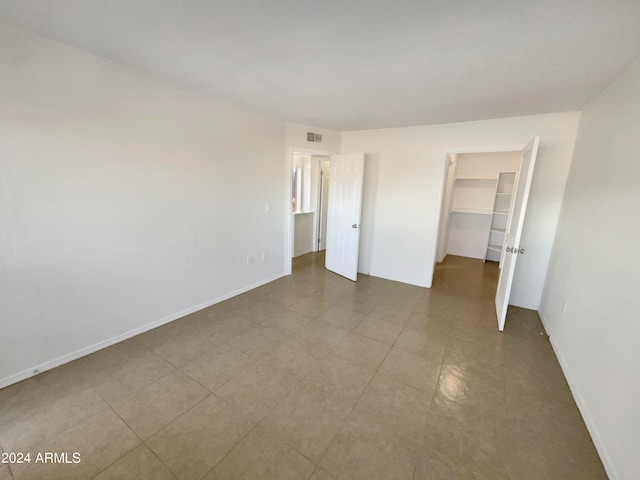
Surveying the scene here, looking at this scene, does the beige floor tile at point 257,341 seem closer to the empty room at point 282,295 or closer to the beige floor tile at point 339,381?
the empty room at point 282,295

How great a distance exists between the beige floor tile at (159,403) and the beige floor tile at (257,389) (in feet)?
0.65

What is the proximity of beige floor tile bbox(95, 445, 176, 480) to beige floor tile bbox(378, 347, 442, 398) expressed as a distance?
162cm

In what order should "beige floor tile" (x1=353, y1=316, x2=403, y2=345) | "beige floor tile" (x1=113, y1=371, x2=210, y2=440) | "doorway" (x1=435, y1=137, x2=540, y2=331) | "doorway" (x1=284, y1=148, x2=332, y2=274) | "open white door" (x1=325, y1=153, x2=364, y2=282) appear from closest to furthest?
"beige floor tile" (x1=113, y1=371, x2=210, y2=440) < "beige floor tile" (x1=353, y1=316, x2=403, y2=345) < "open white door" (x1=325, y1=153, x2=364, y2=282) < "doorway" (x1=435, y1=137, x2=540, y2=331) < "doorway" (x1=284, y1=148, x2=332, y2=274)

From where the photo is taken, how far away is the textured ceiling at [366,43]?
4.58ft

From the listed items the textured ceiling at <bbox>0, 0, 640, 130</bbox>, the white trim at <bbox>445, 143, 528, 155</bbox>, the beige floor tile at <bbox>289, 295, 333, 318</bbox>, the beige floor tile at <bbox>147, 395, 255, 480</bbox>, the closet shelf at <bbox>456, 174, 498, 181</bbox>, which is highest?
the textured ceiling at <bbox>0, 0, 640, 130</bbox>

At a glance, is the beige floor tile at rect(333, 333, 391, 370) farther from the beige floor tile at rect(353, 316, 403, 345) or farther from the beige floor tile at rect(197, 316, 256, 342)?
the beige floor tile at rect(197, 316, 256, 342)

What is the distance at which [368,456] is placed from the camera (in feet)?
5.04

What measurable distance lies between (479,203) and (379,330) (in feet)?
14.5

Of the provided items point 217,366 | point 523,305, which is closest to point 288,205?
point 217,366

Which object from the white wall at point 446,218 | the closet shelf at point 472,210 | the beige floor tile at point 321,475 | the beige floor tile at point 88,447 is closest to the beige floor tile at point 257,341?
the beige floor tile at point 88,447

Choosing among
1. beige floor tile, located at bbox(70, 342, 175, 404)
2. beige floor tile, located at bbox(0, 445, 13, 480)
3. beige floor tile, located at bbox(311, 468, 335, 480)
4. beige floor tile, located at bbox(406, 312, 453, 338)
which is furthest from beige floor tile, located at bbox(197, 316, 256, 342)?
beige floor tile, located at bbox(406, 312, 453, 338)

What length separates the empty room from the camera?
4.93 feet

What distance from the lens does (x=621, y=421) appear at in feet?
4.82

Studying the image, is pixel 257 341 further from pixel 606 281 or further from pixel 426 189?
pixel 426 189
